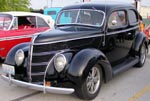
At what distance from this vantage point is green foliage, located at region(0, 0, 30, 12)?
23.4m

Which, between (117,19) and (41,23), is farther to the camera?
(41,23)

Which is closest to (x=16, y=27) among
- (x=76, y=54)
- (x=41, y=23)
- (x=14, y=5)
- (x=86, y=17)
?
(x=41, y=23)

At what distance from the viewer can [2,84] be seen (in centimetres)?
604

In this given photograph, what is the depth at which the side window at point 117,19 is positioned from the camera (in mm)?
6004

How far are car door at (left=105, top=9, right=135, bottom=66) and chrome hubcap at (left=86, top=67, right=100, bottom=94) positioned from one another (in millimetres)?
902

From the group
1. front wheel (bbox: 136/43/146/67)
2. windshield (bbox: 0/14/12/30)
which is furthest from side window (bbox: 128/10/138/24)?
windshield (bbox: 0/14/12/30)

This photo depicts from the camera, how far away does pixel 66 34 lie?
5223mm

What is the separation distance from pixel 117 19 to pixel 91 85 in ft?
7.02

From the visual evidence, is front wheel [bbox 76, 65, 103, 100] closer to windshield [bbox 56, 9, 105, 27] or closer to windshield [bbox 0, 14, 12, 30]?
windshield [bbox 56, 9, 105, 27]

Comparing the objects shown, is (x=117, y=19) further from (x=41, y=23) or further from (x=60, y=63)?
(x=41, y=23)

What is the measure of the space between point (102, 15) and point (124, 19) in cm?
109

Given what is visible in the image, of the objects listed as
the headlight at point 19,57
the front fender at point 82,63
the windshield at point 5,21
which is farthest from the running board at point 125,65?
the windshield at point 5,21

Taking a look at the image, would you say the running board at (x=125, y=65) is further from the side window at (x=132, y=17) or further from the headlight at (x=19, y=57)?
the headlight at (x=19, y=57)

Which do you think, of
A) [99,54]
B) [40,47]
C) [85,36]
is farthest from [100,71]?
[40,47]
